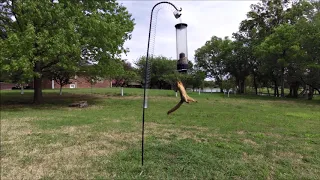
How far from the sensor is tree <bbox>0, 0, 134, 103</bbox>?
8414mm

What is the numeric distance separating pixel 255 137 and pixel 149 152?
111 inches

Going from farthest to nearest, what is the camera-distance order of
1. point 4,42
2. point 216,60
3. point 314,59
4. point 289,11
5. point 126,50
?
point 216,60
point 289,11
point 314,59
point 126,50
point 4,42

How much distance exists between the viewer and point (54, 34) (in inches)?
365

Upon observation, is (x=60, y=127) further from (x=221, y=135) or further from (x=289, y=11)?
(x=289, y=11)

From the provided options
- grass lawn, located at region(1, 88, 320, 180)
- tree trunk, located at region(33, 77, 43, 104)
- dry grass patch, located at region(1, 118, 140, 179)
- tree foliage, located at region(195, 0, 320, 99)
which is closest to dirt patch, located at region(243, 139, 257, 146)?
grass lawn, located at region(1, 88, 320, 180)

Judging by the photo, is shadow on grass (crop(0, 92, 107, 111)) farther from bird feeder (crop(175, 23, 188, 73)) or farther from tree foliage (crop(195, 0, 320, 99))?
tree foliage (crop(195, 0, 320, 99))

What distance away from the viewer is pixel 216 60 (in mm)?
31672

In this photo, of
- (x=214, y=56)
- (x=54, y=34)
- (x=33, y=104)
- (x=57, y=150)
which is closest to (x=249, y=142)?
(x=57, y=150)

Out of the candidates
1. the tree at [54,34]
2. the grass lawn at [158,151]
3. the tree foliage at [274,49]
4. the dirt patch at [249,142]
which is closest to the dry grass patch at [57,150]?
the grass lawn at [158,151]

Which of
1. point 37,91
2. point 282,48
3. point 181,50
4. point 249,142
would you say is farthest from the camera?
point 282,48

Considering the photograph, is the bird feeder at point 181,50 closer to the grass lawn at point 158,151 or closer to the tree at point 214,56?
the grass lawn at point 158,151

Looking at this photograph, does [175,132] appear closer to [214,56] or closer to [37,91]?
[37,91]

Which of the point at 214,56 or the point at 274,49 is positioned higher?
the point at 214,56

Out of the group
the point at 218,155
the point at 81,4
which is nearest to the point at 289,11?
the point at 81,4
